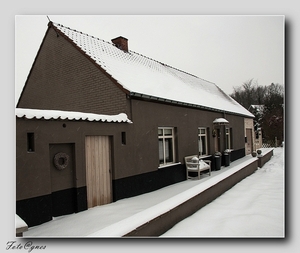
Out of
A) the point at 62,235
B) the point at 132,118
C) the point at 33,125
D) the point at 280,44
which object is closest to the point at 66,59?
the point at 132,118

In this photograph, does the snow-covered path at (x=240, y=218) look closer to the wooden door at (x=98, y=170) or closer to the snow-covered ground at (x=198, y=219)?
the snow-covered ground at (x=198, y=219)

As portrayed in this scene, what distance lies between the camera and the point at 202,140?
1015 cm

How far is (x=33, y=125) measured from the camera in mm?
4160

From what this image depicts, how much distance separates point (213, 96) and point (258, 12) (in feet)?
24.9

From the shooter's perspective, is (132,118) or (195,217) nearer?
(195,217)

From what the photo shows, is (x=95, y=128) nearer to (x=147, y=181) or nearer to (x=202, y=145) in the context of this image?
(x=147, y=181)

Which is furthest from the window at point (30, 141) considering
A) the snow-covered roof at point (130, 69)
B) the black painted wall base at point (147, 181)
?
the snow-covered roof at point (130, 69)

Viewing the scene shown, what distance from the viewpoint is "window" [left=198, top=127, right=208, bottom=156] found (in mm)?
9898

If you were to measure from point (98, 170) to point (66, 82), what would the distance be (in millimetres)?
A: 3405

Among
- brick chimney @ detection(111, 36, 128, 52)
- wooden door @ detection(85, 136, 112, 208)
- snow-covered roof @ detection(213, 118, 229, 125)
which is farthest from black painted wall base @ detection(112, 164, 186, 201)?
brick chimney @ detection(111, 36, 128, 52)

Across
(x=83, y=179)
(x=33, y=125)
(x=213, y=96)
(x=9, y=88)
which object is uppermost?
(x=213, y=96)

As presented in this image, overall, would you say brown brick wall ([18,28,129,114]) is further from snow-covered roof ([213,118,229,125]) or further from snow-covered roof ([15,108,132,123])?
snow-covered roof ([213,118,229,125])

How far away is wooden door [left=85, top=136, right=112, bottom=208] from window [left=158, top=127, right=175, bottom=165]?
2.20 m

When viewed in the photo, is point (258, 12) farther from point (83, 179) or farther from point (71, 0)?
point (83, 179)
